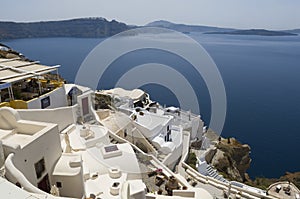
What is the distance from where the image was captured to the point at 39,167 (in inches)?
318

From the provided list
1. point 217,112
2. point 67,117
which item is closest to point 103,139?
point 67,117

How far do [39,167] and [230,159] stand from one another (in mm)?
22192

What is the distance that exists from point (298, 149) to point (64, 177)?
3674 centimetres

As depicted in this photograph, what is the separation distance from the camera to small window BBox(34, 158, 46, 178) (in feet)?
26.0

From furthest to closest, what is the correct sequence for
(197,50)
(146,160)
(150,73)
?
(197,50), (150,73), (146,160)

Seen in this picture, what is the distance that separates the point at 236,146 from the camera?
29.0 m

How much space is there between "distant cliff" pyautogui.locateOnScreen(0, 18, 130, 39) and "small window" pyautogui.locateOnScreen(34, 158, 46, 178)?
5427 inches

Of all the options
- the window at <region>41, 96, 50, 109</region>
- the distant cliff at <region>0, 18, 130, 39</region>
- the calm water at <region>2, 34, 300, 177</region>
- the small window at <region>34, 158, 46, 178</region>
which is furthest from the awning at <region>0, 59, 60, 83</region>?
the distant cliff at <region>0, 18, 130, 39</region>

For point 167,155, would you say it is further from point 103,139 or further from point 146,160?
point 103,139

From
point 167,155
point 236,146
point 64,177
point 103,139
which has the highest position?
point 64,177

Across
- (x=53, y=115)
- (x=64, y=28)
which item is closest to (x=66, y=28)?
(x=64, y=28)

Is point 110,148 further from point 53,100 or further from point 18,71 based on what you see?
point 18,71

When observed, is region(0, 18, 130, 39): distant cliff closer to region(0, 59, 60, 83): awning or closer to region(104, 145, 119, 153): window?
region(0, 59, 60, 83): awning

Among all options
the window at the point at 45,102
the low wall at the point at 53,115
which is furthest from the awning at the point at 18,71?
the low wall at the point at 53,115
